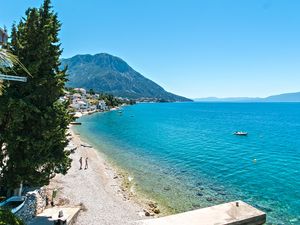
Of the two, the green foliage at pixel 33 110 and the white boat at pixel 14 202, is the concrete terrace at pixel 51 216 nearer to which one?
the white boat at pixel 14 202

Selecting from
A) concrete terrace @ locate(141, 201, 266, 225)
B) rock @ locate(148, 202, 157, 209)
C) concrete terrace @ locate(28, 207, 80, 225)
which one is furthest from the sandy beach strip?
concrete terrace @ locate(141, 201, 266, 225)

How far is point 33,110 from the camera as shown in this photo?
53.5 feet

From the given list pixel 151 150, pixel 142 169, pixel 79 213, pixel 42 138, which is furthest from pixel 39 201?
pixel 151 150

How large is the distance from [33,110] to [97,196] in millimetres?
13956

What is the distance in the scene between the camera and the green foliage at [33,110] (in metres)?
16.3

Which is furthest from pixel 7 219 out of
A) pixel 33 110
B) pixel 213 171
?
pixel 213 171

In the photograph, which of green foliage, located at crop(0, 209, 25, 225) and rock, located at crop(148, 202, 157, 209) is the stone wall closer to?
green foliage, located at crop(0, 209, 25, 225)

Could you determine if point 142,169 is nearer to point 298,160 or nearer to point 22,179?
point 22,179

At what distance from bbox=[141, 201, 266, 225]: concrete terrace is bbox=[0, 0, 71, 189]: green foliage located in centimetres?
1004

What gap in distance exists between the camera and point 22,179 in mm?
16812

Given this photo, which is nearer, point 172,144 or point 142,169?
point 142,169

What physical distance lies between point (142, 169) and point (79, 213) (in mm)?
17326

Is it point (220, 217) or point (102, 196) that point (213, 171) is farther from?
point (220, 217)

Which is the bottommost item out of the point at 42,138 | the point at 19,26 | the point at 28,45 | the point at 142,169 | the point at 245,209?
the point at 142,169
